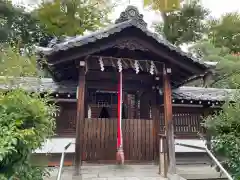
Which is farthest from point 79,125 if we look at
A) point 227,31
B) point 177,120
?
point 227,31

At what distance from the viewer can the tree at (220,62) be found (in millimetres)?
16156

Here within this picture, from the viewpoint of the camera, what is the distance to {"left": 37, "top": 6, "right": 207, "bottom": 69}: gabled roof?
6297 mm

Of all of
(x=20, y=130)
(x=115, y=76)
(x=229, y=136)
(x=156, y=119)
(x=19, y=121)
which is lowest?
(x=229, y=136)

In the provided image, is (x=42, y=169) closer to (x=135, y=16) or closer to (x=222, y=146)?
(x=222, y=146)

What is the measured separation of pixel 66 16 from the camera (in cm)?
2022

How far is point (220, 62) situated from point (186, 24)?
6.61 metres

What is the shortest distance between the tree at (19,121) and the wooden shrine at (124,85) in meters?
1.63

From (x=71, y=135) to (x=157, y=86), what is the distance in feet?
11.4

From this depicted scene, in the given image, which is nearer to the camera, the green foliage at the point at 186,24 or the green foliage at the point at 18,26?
the green foliage at the point at 18,26

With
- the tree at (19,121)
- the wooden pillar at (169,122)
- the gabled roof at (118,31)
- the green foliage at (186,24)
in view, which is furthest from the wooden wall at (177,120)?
the green foliage at (186,24)

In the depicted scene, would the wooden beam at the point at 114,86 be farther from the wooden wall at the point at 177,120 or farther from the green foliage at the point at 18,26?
the green foliage at the point at 18,26

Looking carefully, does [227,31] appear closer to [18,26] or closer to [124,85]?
[124,85]

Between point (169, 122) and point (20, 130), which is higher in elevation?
point (169, 122)

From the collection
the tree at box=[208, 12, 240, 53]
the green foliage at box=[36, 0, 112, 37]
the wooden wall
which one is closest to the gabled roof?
the wooden wall
